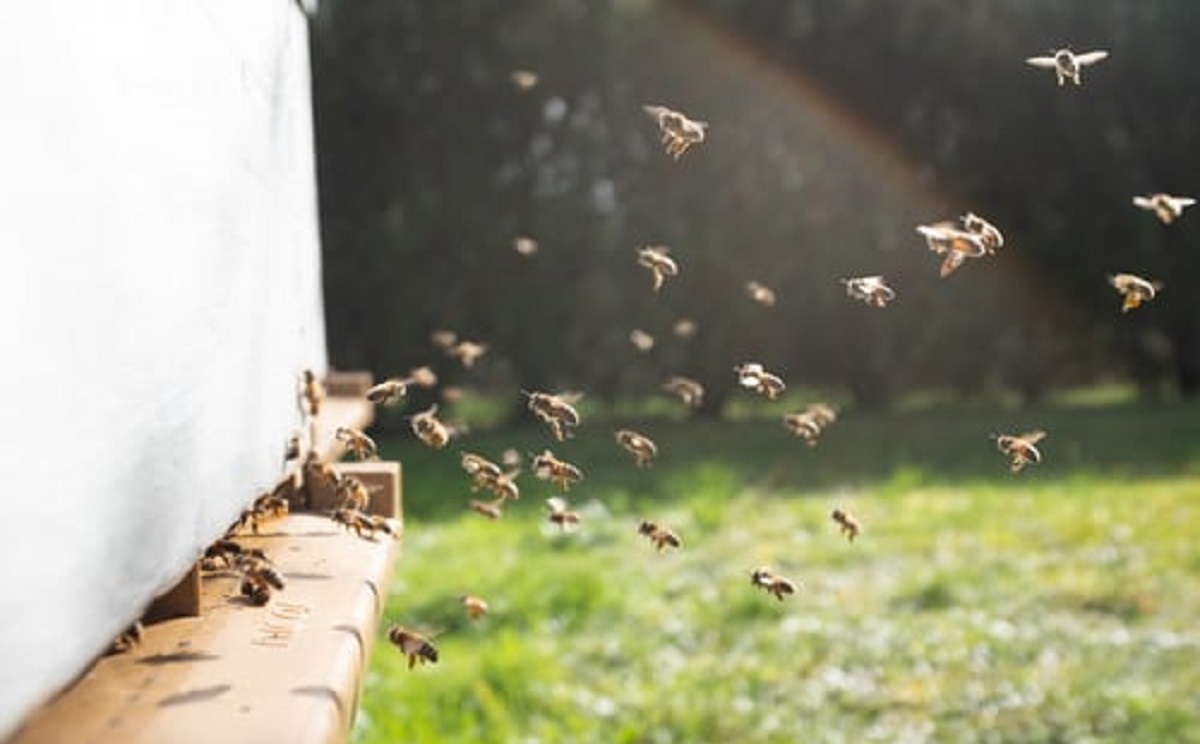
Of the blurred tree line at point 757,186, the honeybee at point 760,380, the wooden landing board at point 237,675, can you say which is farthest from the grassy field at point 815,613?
the blurred tree line at point 757,186

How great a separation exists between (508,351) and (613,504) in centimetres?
491

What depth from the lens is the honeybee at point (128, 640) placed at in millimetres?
1599

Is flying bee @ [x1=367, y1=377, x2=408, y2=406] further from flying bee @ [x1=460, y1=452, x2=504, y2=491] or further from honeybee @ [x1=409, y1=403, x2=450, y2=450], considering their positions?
flying bee @ [x1=460, y1=452, x2=504, y2=491]

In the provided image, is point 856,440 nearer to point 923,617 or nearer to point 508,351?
point 508,351

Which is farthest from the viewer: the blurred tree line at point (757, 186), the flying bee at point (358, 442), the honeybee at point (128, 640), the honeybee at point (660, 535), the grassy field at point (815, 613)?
the blurred tree line at point (757, 186)

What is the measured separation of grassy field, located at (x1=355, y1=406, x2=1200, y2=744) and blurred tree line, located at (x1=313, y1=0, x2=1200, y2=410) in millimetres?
3506

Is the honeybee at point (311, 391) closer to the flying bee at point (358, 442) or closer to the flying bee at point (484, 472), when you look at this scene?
the flying bee at point (358, 442)

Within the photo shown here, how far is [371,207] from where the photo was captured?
15914mm

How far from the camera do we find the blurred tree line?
51.4ft

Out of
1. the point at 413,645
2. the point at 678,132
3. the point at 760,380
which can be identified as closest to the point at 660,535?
the point at 760,380

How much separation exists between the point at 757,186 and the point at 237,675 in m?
14.9

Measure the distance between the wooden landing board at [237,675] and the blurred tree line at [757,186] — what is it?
1363 cm

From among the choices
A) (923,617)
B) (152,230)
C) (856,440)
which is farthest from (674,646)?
(856,440)

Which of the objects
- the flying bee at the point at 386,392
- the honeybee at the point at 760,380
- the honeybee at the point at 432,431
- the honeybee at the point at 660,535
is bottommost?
the honeybee at the point at 660,535
